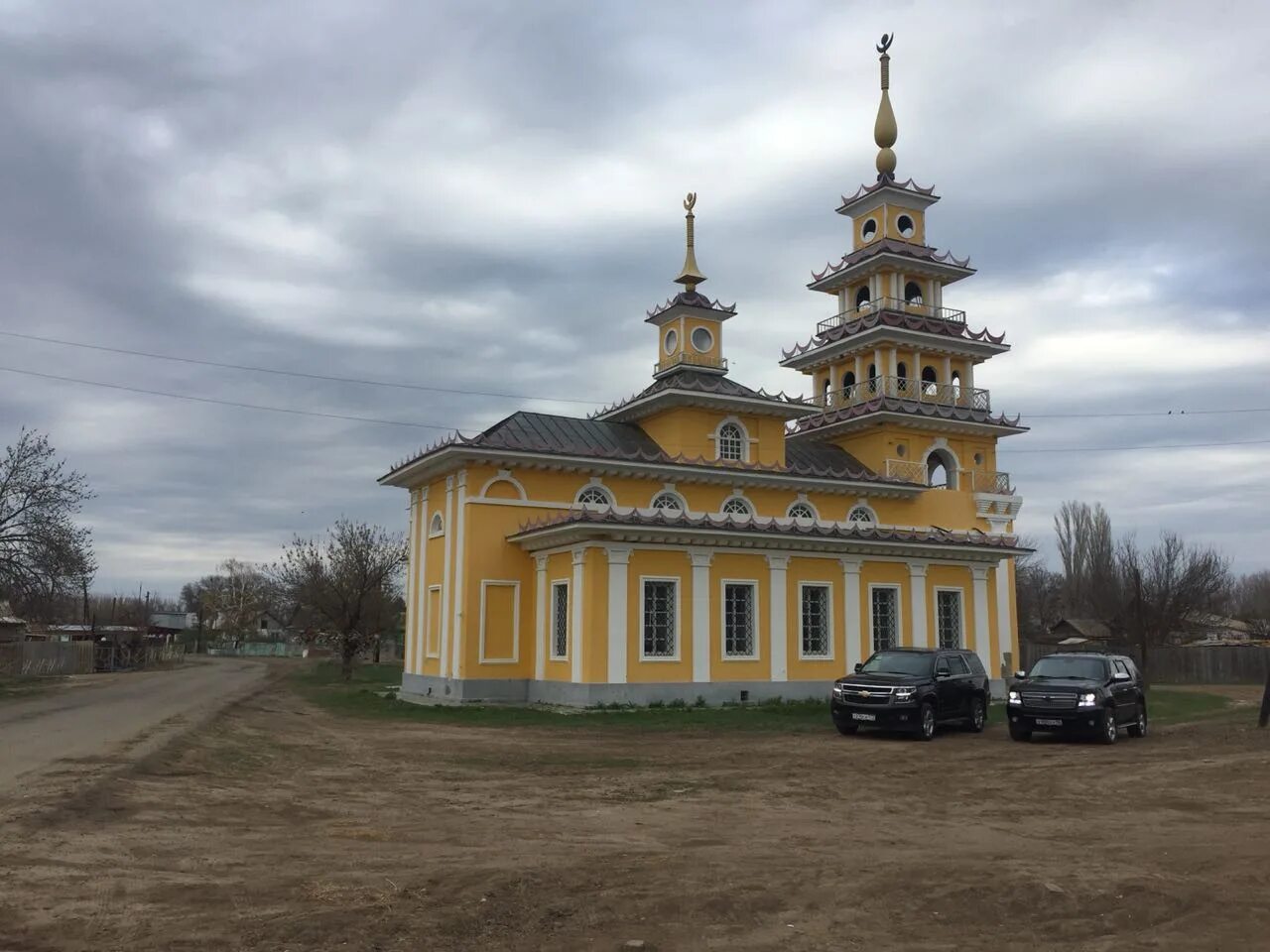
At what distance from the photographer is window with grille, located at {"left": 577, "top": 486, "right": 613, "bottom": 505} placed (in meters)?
27.2

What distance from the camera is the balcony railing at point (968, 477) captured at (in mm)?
33875

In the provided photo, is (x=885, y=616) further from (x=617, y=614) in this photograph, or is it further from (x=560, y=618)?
(x=560, y=618)

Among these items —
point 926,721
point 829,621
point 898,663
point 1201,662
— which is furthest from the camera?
point 1201,662

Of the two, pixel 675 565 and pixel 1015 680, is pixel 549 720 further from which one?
pixel 1015 680

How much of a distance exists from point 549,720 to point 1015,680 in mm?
9047

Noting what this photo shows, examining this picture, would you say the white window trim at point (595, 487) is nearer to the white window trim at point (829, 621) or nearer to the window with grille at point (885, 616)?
the white window trim at point (829, 621)

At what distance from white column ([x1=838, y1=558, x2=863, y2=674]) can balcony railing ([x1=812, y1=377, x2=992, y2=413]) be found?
32.6ft

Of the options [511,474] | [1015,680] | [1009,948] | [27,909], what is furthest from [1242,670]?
[27,909]

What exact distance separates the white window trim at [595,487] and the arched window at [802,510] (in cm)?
598

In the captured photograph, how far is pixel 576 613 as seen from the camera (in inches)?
917

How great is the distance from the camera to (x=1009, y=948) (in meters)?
6.08

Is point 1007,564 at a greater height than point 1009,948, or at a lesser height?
greater

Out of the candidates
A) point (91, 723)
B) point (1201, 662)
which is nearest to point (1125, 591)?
point (1201, 662)

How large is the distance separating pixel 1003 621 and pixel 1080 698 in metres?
13.8
